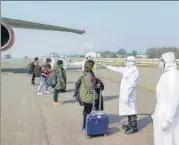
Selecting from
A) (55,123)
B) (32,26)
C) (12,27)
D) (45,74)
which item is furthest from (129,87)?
(32,26)

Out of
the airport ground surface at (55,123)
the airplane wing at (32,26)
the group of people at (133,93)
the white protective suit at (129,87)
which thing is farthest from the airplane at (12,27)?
the white protective suit at (129,87)

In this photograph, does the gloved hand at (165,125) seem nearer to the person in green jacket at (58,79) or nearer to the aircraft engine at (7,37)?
the person in green jacket at (58,79)

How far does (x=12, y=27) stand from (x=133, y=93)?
14288 millimetres

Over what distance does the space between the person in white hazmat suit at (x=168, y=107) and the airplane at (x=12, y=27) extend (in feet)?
38.4

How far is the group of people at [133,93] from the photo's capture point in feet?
15.3

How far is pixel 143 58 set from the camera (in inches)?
433

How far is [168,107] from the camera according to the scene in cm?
462

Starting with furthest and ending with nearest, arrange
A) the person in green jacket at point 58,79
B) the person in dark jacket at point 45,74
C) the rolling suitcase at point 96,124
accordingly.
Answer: the person in dark jacket at point 45,74
the person in green jacket at point 58,79
the rolling suitcase at point 96,124

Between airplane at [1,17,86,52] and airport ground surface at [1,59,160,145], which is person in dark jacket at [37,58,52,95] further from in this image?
airplane at [1,17,86,52]

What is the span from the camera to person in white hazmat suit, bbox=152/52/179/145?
4605 mm

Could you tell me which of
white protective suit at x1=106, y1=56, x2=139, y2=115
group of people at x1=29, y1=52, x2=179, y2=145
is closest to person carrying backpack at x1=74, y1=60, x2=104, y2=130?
group of people at x1=29, y1=52, x2=179, y2=145

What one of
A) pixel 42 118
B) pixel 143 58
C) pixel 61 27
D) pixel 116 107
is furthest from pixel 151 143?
pixel 61 27

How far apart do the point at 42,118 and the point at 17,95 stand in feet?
14.3

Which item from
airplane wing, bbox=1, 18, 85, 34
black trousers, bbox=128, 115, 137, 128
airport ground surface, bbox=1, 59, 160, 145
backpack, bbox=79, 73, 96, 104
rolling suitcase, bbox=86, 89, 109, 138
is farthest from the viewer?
airplane wing, bbox=1, 18, 85, 34
